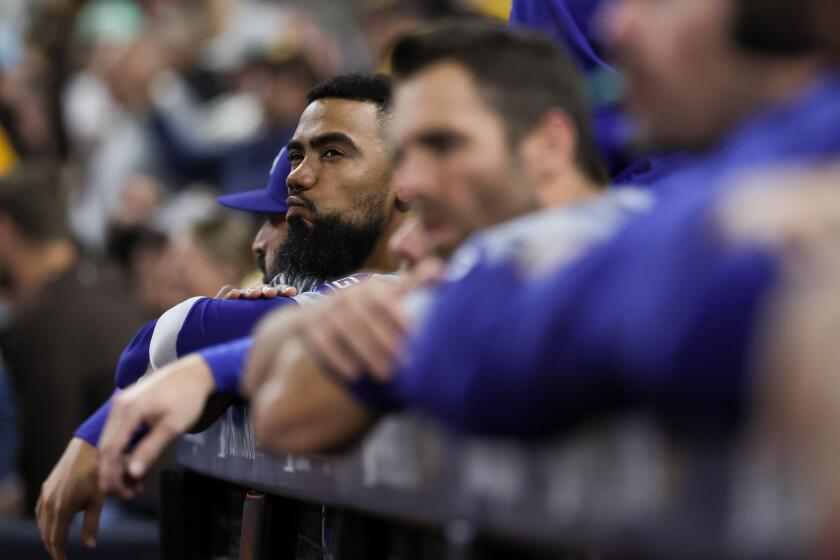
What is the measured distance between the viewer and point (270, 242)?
3637 millimetres

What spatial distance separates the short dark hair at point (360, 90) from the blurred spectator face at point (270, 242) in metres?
0.33

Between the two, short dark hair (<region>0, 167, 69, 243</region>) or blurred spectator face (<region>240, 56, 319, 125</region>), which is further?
blurred spectator face (<region>240, 56, 319, 125</region>)

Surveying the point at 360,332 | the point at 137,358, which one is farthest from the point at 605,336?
the point at 137,358

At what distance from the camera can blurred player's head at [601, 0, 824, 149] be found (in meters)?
1.59

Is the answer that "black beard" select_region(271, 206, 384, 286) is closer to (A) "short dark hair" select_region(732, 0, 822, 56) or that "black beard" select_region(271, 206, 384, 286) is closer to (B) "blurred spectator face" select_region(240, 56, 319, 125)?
(A) "short dark hair" select_region(732, 0, 822, 56)

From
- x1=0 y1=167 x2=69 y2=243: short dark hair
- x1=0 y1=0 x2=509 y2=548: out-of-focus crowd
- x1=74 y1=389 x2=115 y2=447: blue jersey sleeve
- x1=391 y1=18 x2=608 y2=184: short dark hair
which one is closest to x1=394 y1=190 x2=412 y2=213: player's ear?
x1=0 y1=0 x2=509 y2=548: out-of-focus crowd

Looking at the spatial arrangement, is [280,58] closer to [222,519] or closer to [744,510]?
[222,519]

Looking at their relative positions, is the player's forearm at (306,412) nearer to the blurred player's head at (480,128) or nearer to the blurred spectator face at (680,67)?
the blurred player's head at (480,128)

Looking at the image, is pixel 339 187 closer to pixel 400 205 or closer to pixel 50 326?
pixel 400 205

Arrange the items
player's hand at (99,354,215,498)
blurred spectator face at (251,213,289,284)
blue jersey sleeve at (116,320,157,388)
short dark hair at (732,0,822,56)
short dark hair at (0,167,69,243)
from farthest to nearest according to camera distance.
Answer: short dark hair at (0,167,69,243) < blurred spectator face at (251,213,289,284) < blue jersey sleeve at (116,320,157,388) < player's hand at (99,354,215,498) < short dark hair at (732,0,822,56)

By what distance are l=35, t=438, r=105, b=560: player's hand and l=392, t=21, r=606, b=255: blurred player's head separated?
56.5 inches

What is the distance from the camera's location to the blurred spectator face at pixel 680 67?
1626mm

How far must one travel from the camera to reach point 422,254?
213 cm

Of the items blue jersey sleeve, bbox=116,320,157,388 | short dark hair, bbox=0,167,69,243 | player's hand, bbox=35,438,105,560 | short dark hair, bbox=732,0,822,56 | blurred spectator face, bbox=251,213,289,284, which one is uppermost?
short dark hair, bbox=0,167,69,243
